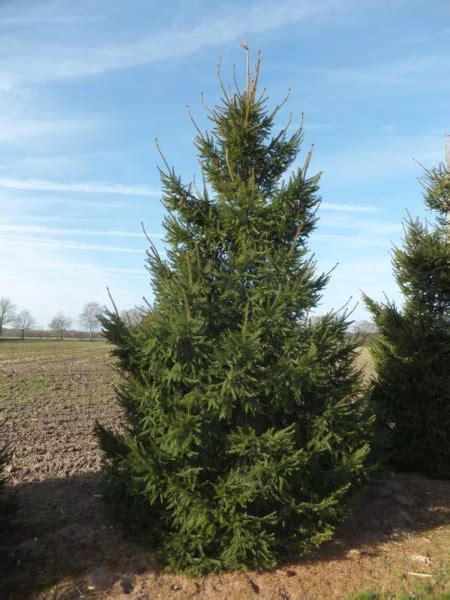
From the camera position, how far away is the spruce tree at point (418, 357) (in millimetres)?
7469

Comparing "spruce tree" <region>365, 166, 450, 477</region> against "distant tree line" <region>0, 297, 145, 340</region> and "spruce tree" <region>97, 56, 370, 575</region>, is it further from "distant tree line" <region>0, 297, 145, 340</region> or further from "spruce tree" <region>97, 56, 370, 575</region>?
"distant tree line" <region>0, 297, 145, 340</region>

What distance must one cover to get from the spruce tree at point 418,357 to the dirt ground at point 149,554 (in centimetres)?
52

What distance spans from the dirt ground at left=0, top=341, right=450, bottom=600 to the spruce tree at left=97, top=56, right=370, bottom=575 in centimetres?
26

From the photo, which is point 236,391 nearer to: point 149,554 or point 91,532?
point 149,554

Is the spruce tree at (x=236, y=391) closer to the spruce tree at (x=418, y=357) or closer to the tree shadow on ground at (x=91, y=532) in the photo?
the tree shadow on ground at (x=91, y=532)

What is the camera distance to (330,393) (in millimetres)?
4930

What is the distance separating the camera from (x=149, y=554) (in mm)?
4867

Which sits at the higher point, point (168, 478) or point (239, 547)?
point (168, 478)

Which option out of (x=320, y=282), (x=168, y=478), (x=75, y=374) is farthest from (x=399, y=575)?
(x=75, y=374)

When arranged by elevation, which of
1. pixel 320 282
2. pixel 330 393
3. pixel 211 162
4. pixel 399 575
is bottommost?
pixel 399 575

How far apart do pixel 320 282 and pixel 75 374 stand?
18996 mm

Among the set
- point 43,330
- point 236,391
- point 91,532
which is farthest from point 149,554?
point 43,330

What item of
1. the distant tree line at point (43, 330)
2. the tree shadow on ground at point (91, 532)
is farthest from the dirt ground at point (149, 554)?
the distant tree line at point (43, 330)

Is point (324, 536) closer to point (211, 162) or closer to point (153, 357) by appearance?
point (153, 357)
